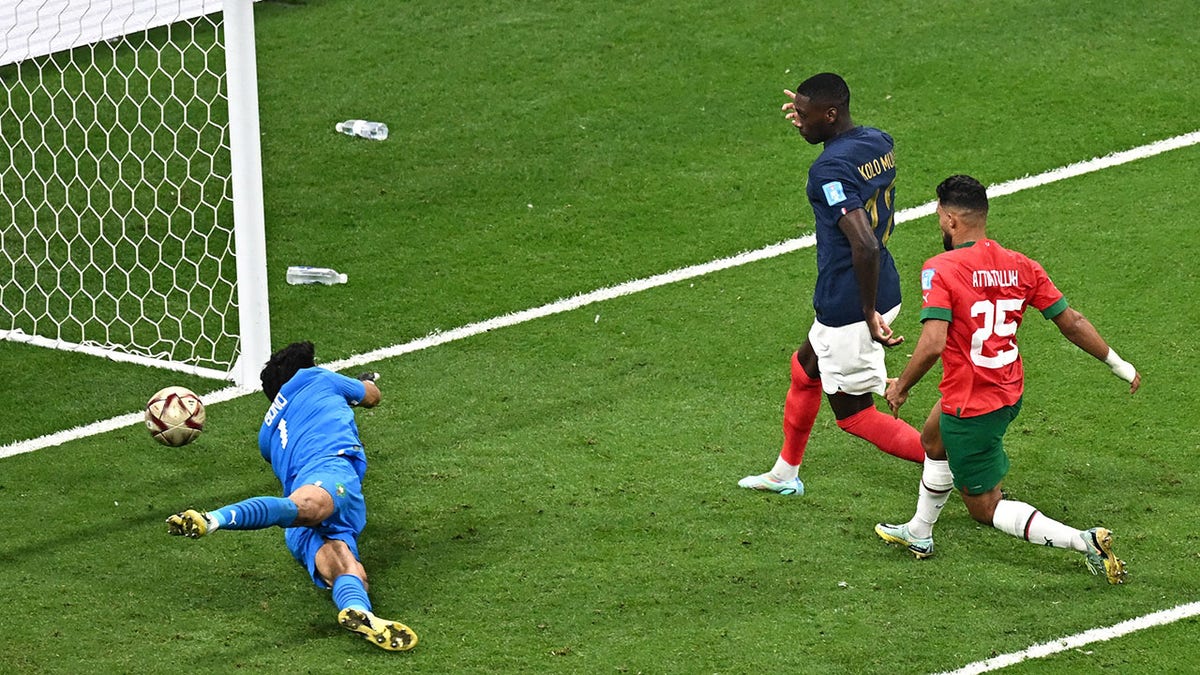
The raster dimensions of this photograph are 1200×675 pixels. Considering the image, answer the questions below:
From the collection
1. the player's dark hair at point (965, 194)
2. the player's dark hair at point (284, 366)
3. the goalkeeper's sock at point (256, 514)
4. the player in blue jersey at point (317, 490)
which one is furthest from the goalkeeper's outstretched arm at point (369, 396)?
the player's dark hair at point (965, 194)

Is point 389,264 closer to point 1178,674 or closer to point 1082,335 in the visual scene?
point 1082,335

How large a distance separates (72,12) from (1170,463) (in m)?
7.89

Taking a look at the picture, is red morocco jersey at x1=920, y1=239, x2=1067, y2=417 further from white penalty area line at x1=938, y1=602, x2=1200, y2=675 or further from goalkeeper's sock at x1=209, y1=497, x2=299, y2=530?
goalkeeper's sock at x1=209, y1=497, x2=299, y2=530

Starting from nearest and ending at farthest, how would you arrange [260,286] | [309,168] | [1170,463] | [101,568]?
[101,568] < [1170,463] < [260,286] < [309,168]

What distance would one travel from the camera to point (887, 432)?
6719 mm

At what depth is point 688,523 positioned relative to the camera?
6789 mm

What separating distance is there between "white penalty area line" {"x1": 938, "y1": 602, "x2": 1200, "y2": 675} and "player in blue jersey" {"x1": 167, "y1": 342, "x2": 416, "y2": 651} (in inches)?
80.6

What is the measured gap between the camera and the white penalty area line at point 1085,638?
5727mm

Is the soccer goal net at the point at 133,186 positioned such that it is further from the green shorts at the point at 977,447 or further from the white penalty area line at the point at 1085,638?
the white penalty area line at the point at 1085,638

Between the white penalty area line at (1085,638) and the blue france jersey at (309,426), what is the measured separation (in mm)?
2509

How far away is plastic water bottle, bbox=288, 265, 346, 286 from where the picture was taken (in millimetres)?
9109

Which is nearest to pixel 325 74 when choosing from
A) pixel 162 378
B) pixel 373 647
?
pixel 162 378

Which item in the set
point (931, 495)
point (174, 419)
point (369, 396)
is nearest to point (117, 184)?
point (174, 419)

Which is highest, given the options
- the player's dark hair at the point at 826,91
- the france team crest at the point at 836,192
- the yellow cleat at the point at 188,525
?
the player's dark hair at the point at 826,91
